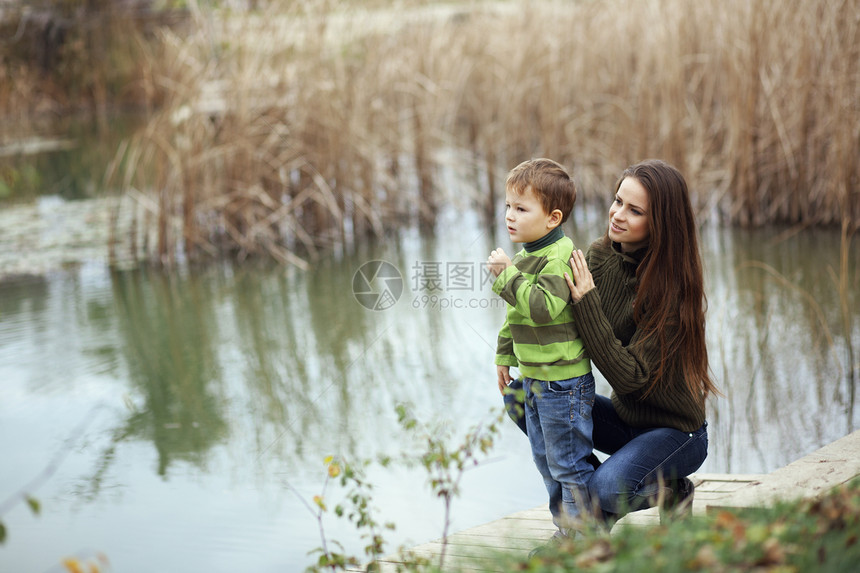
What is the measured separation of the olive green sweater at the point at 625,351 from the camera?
182 cm

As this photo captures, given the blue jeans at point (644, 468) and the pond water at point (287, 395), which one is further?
the pond water at point (287, 395)

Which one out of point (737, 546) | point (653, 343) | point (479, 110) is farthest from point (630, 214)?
point (479, 110)

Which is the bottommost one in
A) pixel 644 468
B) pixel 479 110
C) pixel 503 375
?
pixel 644 468

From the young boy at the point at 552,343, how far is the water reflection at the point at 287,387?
756mm

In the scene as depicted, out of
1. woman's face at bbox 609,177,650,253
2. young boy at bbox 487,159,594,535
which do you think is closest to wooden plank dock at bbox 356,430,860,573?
young boy at bbox 487,159,594,535

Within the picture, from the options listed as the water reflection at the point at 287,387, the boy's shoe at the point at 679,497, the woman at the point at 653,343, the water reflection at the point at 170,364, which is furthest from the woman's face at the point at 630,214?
the water reflection at the point at 170,364

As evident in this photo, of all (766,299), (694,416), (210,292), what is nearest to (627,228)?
(694,416)

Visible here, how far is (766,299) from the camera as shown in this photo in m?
4.36

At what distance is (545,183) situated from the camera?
184cm

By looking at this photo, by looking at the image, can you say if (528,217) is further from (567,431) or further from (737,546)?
(737,546)

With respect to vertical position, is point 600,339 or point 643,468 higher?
point 600,339

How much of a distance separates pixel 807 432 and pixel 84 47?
40.6ft

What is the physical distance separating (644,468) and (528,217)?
2.01 feet

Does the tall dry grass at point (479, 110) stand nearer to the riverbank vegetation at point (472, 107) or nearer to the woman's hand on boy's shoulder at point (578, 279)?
the riverbank vegetation at point (472, 107)
